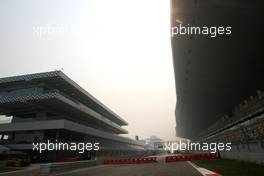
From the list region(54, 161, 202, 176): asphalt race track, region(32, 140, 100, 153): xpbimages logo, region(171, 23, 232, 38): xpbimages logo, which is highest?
region(171, 23, 232, 38): xpbimages logo

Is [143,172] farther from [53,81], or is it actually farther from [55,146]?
[53,81]

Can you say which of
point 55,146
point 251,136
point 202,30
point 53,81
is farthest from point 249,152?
point 53,81

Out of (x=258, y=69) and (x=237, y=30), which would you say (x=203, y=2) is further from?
(x=258, y=69)

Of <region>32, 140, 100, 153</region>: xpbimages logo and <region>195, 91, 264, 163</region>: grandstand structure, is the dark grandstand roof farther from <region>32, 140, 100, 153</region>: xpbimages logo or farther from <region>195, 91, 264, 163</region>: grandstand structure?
<region>195, 91, 264, 163</region>: grandstand structure

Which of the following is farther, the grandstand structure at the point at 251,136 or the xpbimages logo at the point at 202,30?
the grandstand structure at the point at 251,136

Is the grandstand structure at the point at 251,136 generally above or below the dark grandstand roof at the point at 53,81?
below

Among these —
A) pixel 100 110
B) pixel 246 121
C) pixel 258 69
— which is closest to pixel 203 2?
pixel 258 69

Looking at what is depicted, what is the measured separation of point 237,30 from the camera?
18.2m

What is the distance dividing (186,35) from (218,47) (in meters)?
3.16

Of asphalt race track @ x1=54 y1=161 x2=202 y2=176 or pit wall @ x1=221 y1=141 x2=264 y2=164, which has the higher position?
pit wall @ x1=221 y1=141 x2=264 y2=164

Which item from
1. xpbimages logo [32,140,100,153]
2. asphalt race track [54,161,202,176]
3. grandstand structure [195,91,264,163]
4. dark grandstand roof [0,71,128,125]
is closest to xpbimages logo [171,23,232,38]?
asphalt race track [54,161,202,176]

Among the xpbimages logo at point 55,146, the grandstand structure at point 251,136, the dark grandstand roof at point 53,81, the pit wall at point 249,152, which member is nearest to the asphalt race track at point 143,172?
the pit wall at point 249,152

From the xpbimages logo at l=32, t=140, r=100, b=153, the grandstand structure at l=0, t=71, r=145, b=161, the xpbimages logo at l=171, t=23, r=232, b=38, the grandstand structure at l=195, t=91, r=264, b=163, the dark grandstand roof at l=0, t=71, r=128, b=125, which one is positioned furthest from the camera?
the dark grandstand roof at l=0, t=71, r=128, b=125

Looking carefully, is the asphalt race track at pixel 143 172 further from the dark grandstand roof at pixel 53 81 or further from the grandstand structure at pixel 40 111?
the dark grandstand roof at pixel 53 81
